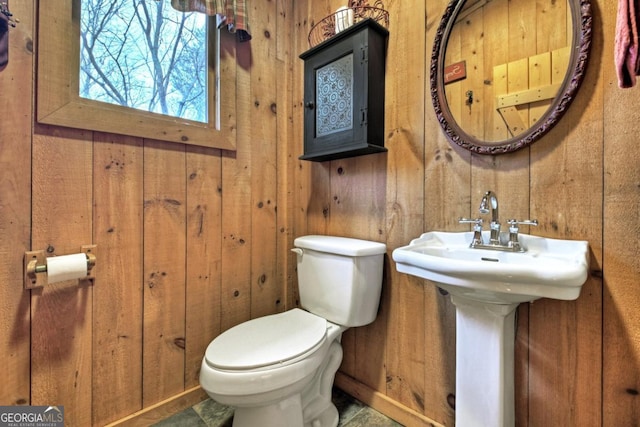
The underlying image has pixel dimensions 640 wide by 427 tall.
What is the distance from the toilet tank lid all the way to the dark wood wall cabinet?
16.0 inches

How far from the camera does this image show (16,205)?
100 centimetres

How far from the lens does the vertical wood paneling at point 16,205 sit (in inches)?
38.6

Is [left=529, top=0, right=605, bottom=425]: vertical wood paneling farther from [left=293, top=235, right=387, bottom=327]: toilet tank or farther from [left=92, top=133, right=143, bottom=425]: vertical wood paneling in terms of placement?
[left=92, top=133, right=143, bottom=425]: vertical wood paneling

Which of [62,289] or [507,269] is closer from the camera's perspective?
[507,269]

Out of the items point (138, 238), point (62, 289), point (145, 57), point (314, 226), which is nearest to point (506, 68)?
point (314, 226)

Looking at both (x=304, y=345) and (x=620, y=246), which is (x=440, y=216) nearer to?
(x=620, y=246)

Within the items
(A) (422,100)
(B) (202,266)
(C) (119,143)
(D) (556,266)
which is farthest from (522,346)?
(C) (119,143)

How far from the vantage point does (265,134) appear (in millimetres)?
1666

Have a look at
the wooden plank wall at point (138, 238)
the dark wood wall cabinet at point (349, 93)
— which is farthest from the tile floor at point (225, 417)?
the dark wood wall cabinet at point (349, 93)

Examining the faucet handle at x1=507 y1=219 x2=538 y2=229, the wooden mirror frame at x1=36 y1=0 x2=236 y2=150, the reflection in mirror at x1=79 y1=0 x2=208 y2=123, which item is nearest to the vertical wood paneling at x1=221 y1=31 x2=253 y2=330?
the reflection in mirror at x1=79 y1=0 x2=208 y2=123

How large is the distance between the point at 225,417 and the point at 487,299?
1211mm

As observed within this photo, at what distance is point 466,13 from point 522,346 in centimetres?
121

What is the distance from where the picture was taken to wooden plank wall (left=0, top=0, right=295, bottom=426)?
3.32 feet

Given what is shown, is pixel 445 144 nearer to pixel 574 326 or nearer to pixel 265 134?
pixel 574 326
